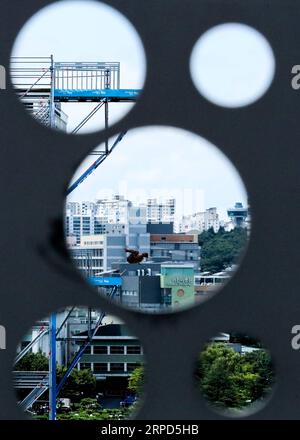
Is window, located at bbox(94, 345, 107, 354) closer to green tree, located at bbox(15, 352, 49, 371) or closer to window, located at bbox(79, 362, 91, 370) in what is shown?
window, located at bbox(79, 362, 91, 370)

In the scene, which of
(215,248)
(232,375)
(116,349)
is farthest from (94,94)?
(116,349)

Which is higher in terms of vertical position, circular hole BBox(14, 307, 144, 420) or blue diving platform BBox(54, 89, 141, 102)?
blue diving platform BBox(54, 89, 141, 102)

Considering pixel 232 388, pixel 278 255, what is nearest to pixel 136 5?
pixel 278 255

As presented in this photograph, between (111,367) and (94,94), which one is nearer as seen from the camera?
(94,94)

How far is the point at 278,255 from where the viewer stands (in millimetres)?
1826

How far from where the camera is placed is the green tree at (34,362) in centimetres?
698

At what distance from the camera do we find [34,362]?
278 inches

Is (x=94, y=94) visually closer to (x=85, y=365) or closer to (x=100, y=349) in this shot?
(x=100, y=349)

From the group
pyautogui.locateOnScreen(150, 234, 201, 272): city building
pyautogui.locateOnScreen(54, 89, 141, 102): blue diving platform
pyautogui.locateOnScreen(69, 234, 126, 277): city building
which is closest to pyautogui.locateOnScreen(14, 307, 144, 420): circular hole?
pyautogui.locateOnScreen(69, 234, 126, 277): city building

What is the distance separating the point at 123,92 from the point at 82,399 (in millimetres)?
5211

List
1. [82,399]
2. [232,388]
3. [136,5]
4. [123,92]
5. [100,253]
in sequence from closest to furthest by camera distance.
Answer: [136,5] → [123,92] → [232,388] → [82,399] → [100,253]

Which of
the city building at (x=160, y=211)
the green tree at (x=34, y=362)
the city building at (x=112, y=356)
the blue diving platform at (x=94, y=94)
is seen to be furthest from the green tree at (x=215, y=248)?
the blue diving platform at (x=94, y=94)

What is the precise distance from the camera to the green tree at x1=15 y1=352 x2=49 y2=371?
698 centimetres

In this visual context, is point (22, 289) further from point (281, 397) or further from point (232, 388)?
point (232, 388)
